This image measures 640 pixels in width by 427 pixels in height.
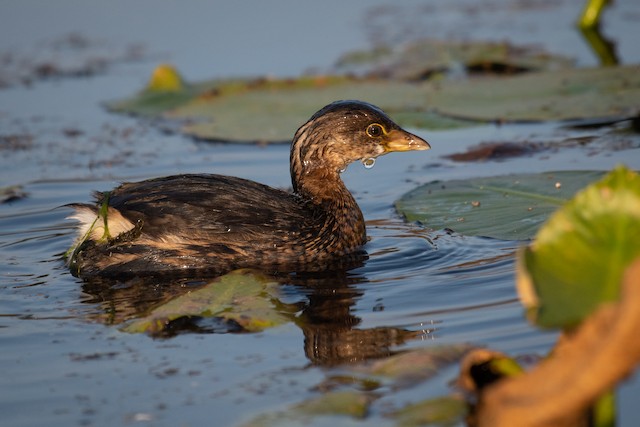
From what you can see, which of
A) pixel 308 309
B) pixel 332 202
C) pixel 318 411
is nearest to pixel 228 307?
pixel 308 309

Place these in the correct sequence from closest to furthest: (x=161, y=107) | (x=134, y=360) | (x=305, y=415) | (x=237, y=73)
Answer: (x=305, y=415)
(x=134, y=360)
(x=161, y=107)
(x=237, y=73)

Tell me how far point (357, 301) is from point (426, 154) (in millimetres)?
3643

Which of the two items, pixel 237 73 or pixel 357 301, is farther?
pixel 237 73

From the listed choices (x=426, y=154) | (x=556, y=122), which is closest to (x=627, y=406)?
(x=426, y=154)

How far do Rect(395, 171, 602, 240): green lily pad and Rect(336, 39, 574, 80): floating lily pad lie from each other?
4.04 metres

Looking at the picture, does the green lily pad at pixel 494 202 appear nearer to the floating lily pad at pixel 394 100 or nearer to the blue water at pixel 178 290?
the blue water at pixel 178 290

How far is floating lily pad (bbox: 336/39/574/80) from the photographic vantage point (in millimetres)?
11508

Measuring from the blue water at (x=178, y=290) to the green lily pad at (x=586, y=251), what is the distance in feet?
2.70

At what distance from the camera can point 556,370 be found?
3.14 metres

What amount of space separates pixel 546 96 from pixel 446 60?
227 cm

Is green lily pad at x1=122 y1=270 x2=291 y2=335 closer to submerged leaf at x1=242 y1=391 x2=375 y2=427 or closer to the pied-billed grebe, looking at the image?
the pied-billed grebe

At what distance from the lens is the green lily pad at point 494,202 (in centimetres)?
671

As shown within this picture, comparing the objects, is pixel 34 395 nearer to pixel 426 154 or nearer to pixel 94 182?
pixel 94 182

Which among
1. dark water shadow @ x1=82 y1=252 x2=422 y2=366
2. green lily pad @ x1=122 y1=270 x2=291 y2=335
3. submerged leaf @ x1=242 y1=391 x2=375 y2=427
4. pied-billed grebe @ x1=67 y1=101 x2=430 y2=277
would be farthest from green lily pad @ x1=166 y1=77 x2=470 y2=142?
submerged leaf @ x1=242 y1=391 x2=375 y2=427
